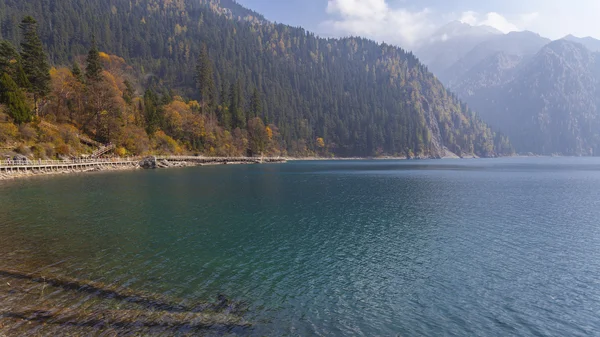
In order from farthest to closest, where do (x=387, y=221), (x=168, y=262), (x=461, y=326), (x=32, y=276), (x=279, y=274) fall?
1. (x=387, y=221)
2. (x=168, y=262)
3. (x=279, y=274)
4. (x=32, y=276)
5. (x=461, y=326)

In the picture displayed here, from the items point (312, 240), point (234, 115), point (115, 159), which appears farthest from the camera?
point (234, 115)

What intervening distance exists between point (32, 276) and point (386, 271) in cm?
2050

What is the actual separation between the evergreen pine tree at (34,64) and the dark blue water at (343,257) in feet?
173

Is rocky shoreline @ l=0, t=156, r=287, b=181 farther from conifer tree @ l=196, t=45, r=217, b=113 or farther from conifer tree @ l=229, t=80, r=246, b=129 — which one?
conifer tree @ l=196, t=45, r=217, b=113

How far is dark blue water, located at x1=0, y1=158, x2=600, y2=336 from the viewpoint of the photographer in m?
14.8

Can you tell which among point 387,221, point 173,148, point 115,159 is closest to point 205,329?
point 387,221

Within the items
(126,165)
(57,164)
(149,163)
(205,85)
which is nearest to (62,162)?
(57,164)

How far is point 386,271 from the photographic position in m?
20.5

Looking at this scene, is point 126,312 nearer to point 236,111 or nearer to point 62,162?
point 62,162

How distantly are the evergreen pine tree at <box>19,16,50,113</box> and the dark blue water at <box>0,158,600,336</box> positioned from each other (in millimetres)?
52827

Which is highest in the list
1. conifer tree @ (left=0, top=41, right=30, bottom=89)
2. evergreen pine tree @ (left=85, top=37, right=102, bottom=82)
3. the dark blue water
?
A: evergreen pine tree @ (left=85, top=37, right=102, bottom=82)

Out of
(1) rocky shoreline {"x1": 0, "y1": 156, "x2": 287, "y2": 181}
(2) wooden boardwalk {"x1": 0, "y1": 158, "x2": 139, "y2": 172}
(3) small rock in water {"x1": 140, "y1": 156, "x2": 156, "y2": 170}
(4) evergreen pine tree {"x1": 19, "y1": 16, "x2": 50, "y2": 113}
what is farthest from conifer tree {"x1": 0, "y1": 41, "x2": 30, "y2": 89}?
(3) small rock in water {"x1": 140, "y1": 156, "x2": 156, "y2": 170}

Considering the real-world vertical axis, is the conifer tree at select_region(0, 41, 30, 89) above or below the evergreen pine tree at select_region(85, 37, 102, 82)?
below

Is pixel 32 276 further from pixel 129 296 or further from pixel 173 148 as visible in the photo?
pixel 173 148
